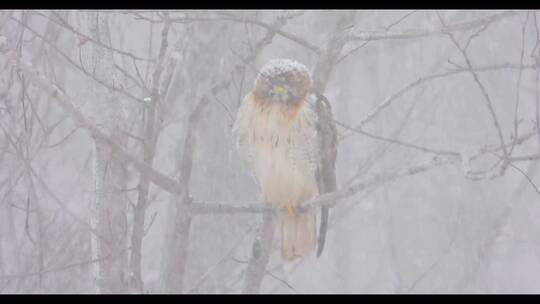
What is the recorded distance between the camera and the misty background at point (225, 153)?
4.08 m

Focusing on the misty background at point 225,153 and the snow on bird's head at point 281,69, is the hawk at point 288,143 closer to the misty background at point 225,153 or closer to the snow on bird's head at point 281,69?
the snow on bird's head at point 281,69

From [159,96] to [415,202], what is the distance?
32.2 feet

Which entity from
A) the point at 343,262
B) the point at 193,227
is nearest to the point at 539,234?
the point at 343,262

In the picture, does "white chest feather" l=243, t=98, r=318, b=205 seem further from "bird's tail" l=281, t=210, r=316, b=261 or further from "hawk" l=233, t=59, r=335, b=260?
"bird's tail" l=281, t=210, r=316, b=261

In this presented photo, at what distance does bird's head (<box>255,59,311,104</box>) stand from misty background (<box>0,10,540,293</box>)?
19cm

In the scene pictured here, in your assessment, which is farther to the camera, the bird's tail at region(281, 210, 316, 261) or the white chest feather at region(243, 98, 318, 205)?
the bird's tail at region(281, 210, 316, 261)

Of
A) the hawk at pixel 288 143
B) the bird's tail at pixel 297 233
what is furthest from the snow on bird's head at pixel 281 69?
the bird's tail at pixel 297 233

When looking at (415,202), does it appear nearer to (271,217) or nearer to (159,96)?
(271,217)

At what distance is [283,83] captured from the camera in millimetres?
4770

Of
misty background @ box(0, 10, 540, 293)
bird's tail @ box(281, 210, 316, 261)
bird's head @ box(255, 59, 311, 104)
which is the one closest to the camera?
misty background @ box(0, 10, 540, 293)

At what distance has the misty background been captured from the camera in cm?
408

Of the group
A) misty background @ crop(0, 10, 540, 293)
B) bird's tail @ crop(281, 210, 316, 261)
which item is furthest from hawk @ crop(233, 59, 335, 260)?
misty background @ crop(0, 10, 540, 293)

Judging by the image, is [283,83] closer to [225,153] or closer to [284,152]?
[284,152]

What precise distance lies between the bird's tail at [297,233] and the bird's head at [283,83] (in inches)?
30.3
